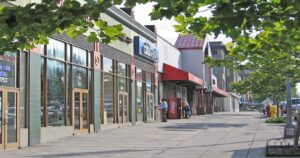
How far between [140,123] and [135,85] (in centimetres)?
249

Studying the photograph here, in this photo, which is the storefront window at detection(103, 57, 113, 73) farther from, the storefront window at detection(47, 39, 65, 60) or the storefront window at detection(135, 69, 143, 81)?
the storefront window at detection(47, 39, 65, 60)

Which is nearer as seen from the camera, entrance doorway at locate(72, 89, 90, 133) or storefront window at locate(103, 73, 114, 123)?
entrance doorway at locate(72, 89, 90, 133)

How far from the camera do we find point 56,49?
66.1ft

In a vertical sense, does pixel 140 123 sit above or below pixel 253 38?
below

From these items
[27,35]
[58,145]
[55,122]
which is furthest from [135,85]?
[27,35]

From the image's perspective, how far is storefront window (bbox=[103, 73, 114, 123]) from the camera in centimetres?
2659

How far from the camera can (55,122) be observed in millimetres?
20125

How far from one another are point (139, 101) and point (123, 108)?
3850mm

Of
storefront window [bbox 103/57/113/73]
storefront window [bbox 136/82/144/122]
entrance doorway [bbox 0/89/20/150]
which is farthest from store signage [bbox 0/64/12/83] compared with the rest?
storefront window [bbox 136/82/144/122]

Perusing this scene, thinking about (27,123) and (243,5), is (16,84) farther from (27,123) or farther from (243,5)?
(243,5)

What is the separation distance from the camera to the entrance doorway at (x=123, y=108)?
28.8 meters

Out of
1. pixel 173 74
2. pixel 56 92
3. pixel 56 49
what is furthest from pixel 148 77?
pixel 56 49

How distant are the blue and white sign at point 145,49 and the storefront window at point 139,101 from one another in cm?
203

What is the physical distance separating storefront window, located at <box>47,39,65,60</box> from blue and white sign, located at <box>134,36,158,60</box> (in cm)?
1122
